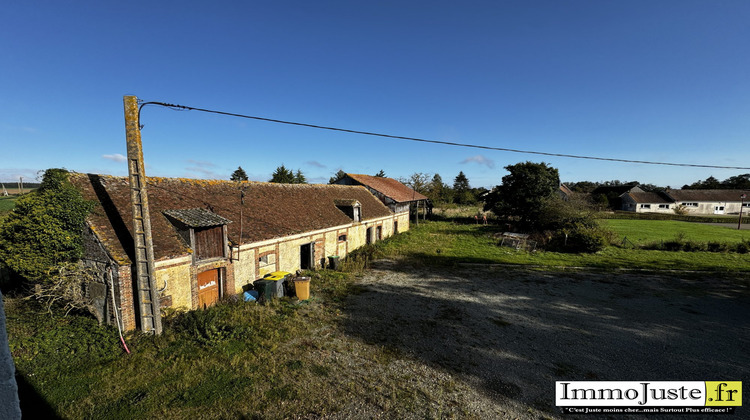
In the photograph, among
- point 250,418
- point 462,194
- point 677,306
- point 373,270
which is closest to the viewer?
point 250,418

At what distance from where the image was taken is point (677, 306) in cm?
1233

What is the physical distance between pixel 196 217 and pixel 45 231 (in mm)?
4018

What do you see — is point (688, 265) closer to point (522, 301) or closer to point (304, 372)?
point (522, 301)

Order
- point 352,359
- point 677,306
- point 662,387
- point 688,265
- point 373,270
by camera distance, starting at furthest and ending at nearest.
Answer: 1. point 688,265
2. point 373,270
3. point 677,306
4. point 352,359
5. point 662,387

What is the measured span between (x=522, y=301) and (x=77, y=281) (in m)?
16.8

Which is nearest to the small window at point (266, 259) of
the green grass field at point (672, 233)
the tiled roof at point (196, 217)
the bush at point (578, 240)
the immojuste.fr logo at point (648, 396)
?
the tiled roof at point (196, 217)

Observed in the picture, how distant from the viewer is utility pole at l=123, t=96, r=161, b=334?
860 cm

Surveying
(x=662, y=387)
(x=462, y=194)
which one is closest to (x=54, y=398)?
(x=662, y=387)

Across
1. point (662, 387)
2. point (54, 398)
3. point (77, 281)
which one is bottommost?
point (662, 387)

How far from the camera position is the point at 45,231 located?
8.93m

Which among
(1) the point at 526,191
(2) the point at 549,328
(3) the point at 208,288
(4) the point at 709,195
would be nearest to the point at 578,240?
(1) the point at 526,191

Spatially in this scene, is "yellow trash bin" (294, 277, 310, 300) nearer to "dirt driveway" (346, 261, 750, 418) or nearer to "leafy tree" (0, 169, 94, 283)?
"dirt driveway" (346, 261, 750, 418)

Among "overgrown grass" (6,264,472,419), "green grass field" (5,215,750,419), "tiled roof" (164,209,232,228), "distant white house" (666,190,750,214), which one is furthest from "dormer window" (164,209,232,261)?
"distant white house" (666,190,750,214)

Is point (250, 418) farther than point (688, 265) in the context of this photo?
No
